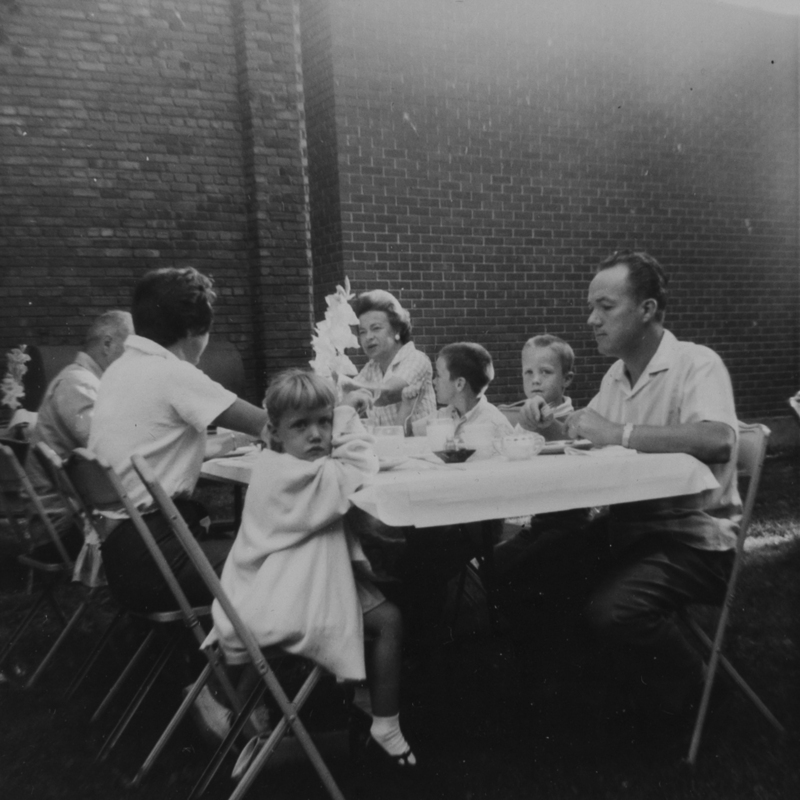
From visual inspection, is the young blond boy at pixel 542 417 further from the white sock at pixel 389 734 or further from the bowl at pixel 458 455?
the white sock at pixel 389 734

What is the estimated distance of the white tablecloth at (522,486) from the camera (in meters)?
2.72

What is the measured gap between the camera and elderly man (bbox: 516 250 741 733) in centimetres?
312

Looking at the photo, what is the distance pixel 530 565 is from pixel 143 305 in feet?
5.76

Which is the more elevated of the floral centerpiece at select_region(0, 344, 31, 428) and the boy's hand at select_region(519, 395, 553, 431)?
the boy's hand at select_region(519, 395, 553, 431)

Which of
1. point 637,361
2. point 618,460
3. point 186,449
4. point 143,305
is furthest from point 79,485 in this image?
point 637,361

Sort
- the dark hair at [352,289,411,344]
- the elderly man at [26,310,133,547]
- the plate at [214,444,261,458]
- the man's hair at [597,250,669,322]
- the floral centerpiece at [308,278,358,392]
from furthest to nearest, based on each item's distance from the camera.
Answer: the dark hair at [352,289,411,344], the elderly man at [26,310,133,547], the plate at [214,444,261,458], the floral centerpiece at [308,278,358,392], the man's hair at [597,250,669,322]

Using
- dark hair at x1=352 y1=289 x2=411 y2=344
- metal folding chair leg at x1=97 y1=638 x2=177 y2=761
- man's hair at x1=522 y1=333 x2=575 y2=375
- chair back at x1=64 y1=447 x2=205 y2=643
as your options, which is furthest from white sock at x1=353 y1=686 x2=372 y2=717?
dark hair at x1=352 y1=289 x2=411 y2=344

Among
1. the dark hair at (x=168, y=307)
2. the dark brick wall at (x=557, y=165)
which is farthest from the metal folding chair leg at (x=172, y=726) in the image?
the dark brick wall at (x=557, y=165)

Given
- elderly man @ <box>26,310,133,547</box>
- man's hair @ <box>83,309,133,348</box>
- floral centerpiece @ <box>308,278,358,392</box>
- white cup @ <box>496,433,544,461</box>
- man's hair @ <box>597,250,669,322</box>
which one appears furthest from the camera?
man's hair @ <box>83,309,133,348</box>

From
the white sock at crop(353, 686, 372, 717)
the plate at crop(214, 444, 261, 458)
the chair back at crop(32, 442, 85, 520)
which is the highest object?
the chair back at crop(32, 442, 85, 520)

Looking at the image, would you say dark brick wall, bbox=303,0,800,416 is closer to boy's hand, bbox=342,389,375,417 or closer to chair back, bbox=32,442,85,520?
boy's hand, bbox=342,389,375,417

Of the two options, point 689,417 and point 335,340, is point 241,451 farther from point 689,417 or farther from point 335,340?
point 689,417

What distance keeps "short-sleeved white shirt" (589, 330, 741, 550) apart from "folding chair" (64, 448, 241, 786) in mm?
1425

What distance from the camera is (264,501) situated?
282 centimetres
